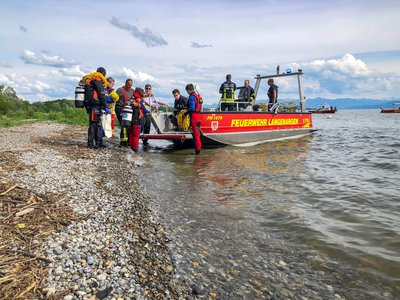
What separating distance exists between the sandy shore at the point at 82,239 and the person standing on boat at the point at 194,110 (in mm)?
4654

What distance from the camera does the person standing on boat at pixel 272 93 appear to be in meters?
13.5

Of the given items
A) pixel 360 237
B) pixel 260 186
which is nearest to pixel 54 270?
pixel 360 237

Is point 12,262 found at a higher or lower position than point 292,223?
higher

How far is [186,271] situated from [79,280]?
0.99 metres

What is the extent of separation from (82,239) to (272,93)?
11583 mm

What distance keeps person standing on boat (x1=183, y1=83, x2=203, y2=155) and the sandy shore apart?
15.3 ft

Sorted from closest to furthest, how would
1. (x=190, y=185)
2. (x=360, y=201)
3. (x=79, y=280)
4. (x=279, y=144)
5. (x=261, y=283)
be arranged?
(x=79, y=280), (x=261, y=283), (x=360, y=201), (x=190, y=185), (x=279, y=144)

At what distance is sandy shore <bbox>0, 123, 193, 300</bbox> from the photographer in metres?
2.59

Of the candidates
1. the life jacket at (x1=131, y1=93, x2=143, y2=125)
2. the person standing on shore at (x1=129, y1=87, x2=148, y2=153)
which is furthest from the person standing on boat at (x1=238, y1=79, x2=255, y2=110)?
the life jacket at (x1=131, y1=93, x2=143, y2=125)

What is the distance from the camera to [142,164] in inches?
348

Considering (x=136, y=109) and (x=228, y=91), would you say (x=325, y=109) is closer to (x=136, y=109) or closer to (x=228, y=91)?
(x=228, y=91)

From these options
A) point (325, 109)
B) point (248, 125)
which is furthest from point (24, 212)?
point (325, 109)

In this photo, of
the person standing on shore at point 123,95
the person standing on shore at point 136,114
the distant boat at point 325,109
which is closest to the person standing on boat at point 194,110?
the person standing on shore at point 136,114

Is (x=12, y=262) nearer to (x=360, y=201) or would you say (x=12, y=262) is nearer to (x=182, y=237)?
(x=182, y=237)
